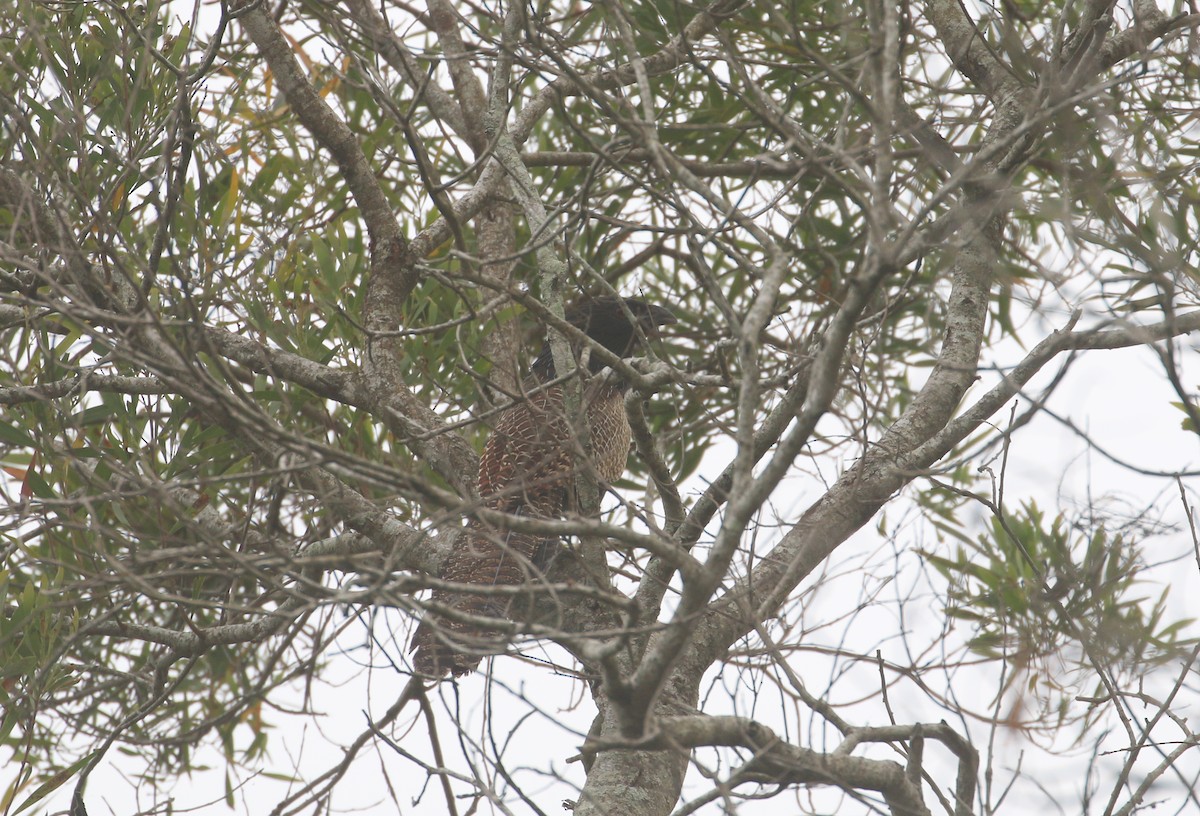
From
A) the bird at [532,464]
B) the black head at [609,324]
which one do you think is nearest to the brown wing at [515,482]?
the bird at [532,464]

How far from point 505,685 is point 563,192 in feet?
12.3

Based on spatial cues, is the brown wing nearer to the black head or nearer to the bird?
the bird

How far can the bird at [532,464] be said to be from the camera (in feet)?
11.6

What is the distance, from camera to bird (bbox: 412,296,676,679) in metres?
3.53

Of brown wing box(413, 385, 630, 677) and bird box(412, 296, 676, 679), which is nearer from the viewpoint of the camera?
bird box(412, 296, 676, 679)

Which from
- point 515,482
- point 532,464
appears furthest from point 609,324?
point 515,482

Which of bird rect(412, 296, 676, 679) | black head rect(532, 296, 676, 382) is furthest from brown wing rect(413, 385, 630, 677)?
black head rect(532, 296, 676, 382)

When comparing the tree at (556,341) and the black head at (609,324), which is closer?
the tree at (556,341)

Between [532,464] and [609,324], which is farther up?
[609,324]

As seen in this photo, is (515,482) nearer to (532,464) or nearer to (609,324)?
(532,464)

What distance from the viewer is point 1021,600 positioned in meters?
4.28

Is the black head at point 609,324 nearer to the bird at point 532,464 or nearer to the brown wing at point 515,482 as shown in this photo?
the bird at point 532,464

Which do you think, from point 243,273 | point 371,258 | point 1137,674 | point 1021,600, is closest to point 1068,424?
point 1137,674

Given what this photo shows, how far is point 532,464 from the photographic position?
439cm
